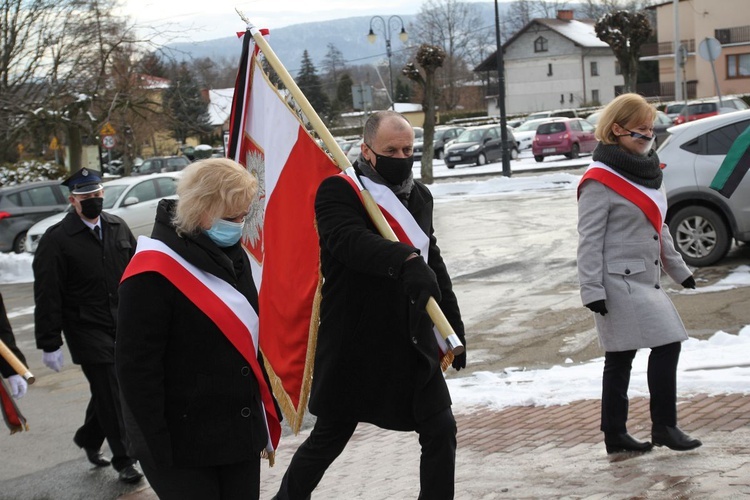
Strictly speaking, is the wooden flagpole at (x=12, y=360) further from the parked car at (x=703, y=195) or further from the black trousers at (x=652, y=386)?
the parked car at (x=703, y=195)

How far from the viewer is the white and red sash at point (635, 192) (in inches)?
194

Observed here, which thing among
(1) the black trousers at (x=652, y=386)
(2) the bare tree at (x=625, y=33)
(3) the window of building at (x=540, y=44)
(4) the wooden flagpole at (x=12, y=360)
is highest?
(3) the window of building at (x=540, y=44)

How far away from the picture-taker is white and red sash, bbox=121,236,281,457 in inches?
131

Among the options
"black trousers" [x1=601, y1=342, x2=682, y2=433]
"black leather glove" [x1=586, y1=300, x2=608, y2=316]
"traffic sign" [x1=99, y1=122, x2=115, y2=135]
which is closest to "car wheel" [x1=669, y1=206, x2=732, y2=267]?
"black trousers" [x1=601, y1=342, x2=682, y2=433]

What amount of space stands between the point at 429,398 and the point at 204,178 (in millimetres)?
1260

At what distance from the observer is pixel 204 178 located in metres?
3.36

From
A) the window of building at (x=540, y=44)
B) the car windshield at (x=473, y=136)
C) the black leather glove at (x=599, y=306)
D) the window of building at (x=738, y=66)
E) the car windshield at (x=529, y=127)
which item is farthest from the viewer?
the window of building at (x=540, y=44)

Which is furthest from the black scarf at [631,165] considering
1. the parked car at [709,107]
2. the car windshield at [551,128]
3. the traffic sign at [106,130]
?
the car windshield at [551,128]

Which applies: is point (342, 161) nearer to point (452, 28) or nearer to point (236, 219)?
point (236, 219)

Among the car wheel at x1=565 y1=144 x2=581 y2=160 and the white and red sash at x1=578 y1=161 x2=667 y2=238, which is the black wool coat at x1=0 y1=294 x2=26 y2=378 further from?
the car wheel at x1=565 y1=144 x2=581 y2=160

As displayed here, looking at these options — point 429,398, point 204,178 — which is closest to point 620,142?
point 429,398

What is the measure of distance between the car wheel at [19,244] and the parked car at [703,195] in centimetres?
1531

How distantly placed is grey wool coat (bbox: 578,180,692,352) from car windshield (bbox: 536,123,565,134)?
3153cm

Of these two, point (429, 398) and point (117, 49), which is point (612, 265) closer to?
point (429, 398)
